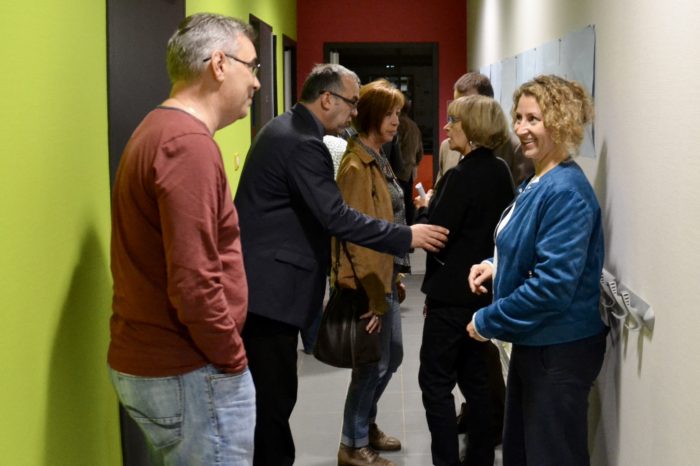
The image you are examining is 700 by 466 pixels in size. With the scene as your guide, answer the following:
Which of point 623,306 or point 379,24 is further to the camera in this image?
point 379,24

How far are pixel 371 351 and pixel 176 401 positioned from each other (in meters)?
1.28

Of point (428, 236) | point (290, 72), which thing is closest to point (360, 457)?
point (428, 236)

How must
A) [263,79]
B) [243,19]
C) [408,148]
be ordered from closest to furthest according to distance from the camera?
[243,19] → [408,148] → [263,79]

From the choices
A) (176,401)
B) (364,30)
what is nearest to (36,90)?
(176,401)

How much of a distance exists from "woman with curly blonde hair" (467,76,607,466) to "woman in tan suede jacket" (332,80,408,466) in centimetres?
69

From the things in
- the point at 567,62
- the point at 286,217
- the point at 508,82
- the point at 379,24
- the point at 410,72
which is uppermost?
the point at 379,24

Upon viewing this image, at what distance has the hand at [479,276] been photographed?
2.67 metres

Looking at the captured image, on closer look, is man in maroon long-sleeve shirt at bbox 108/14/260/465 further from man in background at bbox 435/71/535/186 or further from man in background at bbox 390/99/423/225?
man in background at bbox 390/99/423/225

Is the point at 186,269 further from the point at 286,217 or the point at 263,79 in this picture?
the point at 263,79

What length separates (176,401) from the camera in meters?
1.93

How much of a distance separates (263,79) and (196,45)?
4758 millimetres

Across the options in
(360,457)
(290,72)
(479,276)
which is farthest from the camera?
(290,72)

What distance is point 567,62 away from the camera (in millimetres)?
3389

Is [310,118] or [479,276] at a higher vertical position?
[310,118]
